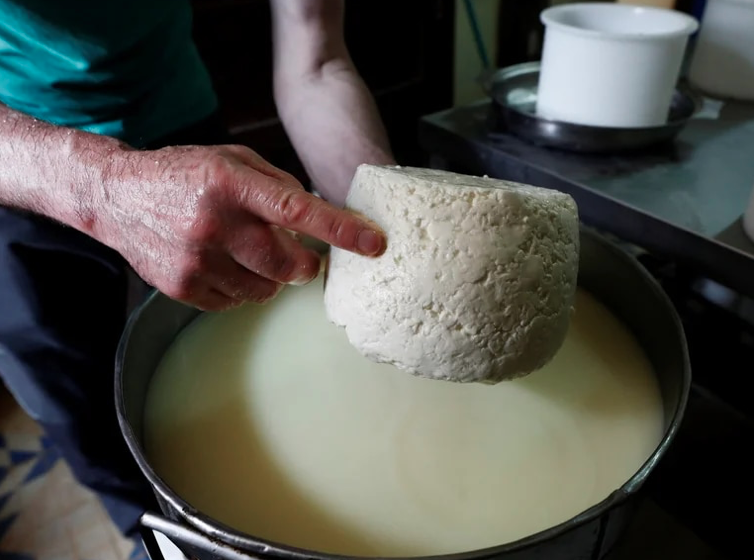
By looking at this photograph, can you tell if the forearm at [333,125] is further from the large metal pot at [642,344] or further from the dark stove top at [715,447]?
the dark stove top at [715,447]

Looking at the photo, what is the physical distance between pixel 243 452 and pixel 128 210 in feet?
0.87

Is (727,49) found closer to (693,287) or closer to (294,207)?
(693,287)

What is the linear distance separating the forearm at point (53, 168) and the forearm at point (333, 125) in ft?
1.22

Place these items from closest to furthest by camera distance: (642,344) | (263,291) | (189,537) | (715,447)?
(189,537) → (263,291) → (642,344) → (715,447)

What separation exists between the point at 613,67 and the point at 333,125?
43 centimetres

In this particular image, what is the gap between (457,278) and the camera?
52cm

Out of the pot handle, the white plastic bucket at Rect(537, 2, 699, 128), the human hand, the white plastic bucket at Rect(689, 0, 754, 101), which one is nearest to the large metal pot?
the pot handle

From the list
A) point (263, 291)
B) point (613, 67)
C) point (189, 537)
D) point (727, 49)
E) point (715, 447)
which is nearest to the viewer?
point (189, 537)

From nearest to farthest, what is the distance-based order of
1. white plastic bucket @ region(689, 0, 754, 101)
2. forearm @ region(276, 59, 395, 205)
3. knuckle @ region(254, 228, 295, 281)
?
knuckle @ region(254, 228, 295, 281) → forearm @ region(276, 59, 395, 205) → white plastic bucket @ region(689, 0, 754, 101)

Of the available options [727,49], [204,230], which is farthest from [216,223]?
[727,49]

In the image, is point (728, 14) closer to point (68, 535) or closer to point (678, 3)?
point (678, 3)

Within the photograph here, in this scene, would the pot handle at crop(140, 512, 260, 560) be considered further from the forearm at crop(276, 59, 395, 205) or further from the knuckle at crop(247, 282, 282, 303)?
Result: the forearm at crop(276, 59, 395, 205)

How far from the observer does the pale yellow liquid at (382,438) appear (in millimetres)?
582

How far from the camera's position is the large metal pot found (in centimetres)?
44
